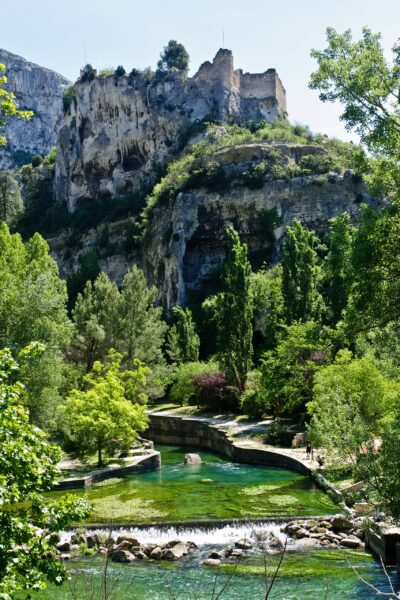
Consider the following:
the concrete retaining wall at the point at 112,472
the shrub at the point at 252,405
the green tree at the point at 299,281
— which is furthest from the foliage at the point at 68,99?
the concrete retaining wall at the point at 112,472

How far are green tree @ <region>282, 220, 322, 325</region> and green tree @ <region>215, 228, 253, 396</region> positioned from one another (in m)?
2.53

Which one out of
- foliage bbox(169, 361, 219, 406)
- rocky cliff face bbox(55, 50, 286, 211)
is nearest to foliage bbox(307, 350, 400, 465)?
foliage bbox(169, 361, 219, 406)

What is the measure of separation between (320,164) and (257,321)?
70.2 feet

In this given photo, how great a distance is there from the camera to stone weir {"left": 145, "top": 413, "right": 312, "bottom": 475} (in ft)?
78.6

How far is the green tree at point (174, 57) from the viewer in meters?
83.8

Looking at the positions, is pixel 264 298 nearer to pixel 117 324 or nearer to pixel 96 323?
pixel 117 324

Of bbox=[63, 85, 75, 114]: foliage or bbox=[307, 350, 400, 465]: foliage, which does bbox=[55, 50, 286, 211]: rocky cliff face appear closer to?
bbox=[63, 85, 75, 114]: foliage

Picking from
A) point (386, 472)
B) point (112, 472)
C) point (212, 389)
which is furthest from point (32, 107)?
point (386, 472)

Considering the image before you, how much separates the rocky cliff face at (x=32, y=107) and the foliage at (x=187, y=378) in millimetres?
95343

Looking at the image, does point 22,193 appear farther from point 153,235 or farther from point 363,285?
point 363,285

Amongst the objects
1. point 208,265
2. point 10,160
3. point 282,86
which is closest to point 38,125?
point 10,160

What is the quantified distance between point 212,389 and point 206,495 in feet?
62.0

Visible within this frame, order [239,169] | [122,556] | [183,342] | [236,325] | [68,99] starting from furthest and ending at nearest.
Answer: [68,99]
[239,169]
[183,342]
[236,325]
[122,556]

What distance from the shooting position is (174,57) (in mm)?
84188
